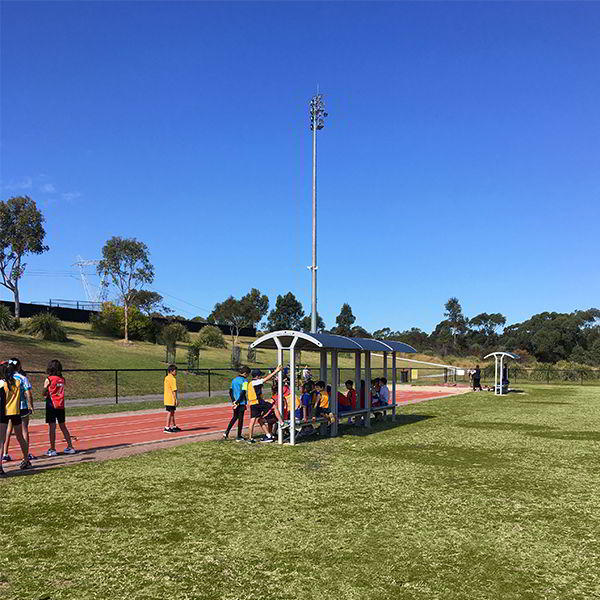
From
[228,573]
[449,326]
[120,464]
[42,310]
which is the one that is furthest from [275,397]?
[449,326]

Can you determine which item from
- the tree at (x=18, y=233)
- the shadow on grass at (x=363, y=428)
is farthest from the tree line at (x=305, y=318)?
the shadow on grass at (x=363, y=428)

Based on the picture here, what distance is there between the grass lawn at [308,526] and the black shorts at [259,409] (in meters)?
1.02

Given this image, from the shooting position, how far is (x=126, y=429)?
47.3 ft

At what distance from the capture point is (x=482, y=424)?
1539 cm

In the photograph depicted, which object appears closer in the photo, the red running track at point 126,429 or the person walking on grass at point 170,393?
the red running track at point 126,429

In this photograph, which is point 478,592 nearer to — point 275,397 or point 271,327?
point 275,397

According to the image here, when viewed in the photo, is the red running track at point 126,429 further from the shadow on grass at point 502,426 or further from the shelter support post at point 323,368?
the shadow on grass at point 502,426

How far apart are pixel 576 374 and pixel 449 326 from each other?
71.9m

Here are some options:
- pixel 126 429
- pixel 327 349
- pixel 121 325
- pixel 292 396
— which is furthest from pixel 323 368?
pixel 121 325

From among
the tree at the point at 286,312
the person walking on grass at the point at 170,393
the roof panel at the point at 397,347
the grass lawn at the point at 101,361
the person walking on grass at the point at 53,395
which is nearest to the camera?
the person walking on grass at the point at 53,395

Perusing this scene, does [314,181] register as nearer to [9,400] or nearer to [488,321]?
[9,400]

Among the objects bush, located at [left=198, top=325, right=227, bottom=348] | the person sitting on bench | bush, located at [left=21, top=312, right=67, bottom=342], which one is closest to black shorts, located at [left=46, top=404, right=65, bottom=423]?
the person sitting on bench

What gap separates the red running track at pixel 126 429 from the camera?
1205 centimetres

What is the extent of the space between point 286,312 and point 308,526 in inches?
3580
